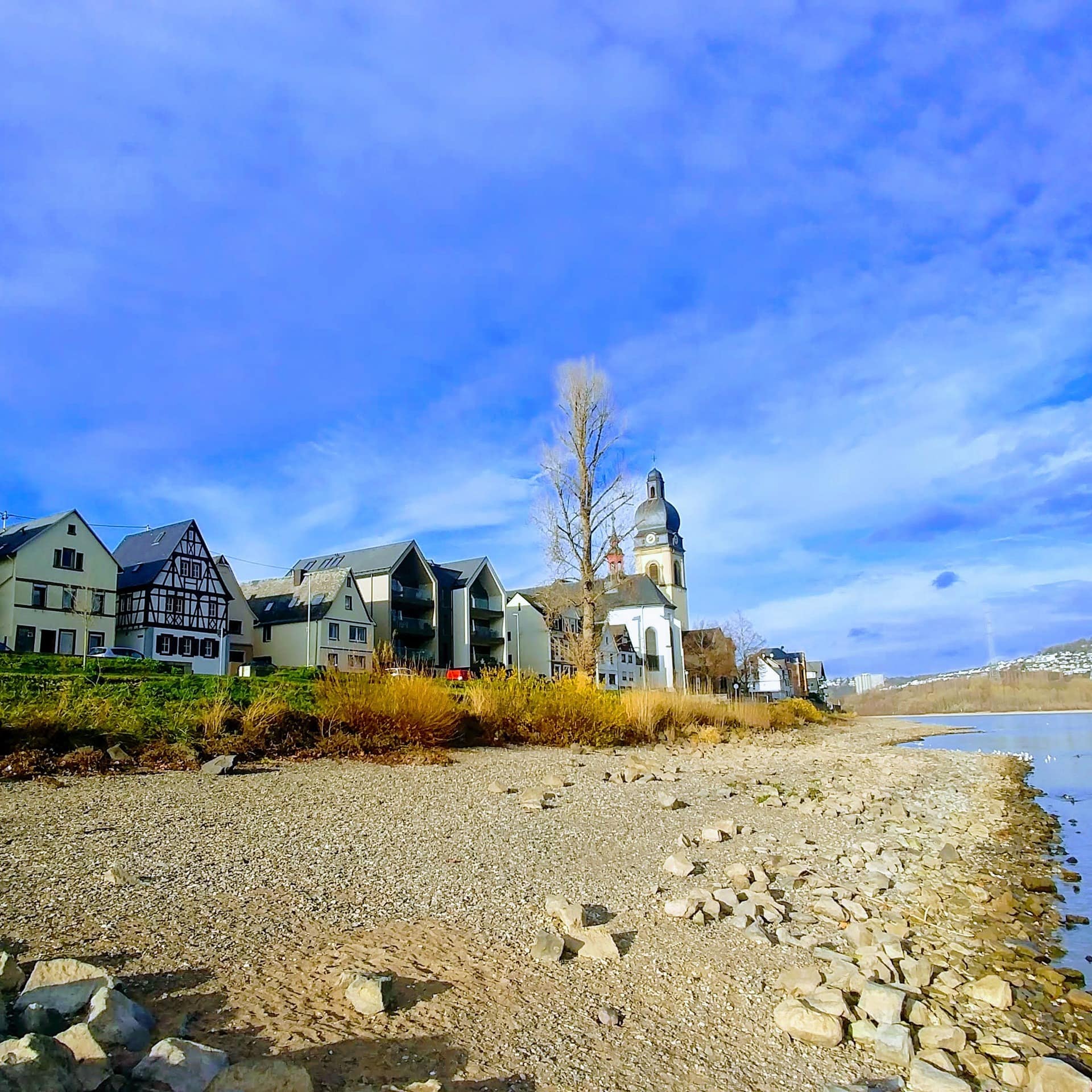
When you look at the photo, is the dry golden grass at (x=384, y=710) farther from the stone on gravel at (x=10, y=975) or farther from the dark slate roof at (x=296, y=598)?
the dark slate roof at (x=296, y=598)

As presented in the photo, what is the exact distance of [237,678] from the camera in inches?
546

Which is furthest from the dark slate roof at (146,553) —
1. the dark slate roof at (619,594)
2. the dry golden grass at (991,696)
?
the dry golden grass at (991,696)

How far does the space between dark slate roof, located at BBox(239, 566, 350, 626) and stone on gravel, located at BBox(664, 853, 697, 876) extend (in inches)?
1487

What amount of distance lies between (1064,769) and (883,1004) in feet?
66.5

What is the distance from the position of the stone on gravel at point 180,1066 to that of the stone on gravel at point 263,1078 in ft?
0.19

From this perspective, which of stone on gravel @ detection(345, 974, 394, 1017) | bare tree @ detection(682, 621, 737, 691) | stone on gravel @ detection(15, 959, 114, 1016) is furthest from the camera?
bare tree @ detection(682, 621, 737, 691)

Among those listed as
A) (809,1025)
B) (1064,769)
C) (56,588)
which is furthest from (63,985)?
(56,588)

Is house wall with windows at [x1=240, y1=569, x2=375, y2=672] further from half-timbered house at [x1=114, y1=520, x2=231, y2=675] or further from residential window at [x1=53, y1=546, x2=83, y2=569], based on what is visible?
residential window at [x1=53, y1=546, x2=83, y2=569]

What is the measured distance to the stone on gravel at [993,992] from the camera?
4.38 meters

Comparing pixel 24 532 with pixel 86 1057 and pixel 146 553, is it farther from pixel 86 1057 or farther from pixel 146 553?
pixel 86 1057

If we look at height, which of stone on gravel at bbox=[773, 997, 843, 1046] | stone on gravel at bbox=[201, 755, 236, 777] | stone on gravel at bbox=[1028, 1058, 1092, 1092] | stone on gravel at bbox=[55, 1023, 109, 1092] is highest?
stone on gravel at bbox=[201, 755, 236, 777]

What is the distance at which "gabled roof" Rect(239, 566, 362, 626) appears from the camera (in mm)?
42688

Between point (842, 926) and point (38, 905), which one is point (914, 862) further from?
point (38, 905)

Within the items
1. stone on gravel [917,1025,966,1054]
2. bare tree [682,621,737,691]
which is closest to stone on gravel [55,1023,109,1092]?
stone on gravel [917,1025,966,1054]
